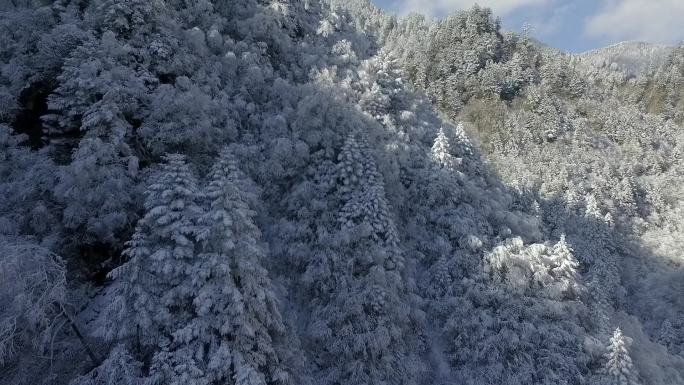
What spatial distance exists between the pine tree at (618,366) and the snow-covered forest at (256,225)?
0.12m

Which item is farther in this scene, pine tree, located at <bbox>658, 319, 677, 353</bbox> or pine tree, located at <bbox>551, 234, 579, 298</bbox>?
pine tree, located at <bbox>658, 319, 677, 353</bbox>

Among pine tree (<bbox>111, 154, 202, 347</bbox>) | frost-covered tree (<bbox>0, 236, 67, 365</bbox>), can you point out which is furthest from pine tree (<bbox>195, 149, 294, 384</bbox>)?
frost-covered tree (<bbox>0, 236, 67, 365</bbox>)

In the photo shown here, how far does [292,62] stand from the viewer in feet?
109

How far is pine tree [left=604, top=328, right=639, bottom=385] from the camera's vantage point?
2305 cm

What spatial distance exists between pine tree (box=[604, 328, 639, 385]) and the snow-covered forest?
0.12 metres

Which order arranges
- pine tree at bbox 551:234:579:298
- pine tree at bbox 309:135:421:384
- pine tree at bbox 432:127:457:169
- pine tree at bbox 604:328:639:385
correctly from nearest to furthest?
pine tree at bbox 309:135:421:384
pine tree at bbox 604:328:639:385
pine tree at bbox 551:234:579:298
pine tree at bbox 432:127:457:169

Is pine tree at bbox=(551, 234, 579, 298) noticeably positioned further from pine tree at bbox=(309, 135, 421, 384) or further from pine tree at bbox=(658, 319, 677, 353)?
pine tree at bbox=(658, 319, 677, 353)

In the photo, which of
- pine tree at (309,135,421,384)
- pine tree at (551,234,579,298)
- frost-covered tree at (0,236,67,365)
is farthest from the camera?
pine tree at (551,234,579,298)

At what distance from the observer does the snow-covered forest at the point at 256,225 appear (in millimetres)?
15234

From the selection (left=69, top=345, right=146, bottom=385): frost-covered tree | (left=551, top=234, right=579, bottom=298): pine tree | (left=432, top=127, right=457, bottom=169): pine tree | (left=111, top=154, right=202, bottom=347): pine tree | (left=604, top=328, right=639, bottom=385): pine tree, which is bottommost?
(left=69, top=345, right=146, bottom=385): frost-covered tree

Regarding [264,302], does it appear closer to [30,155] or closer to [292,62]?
[30,155]

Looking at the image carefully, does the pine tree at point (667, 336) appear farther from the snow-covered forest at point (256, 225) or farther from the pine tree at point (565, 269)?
the pine tree at point (565, 269)

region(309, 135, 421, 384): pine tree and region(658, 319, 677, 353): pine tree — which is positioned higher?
region(658, 319, 677, 353): pine tree

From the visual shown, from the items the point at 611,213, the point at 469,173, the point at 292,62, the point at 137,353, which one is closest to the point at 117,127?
the point at 137,353
